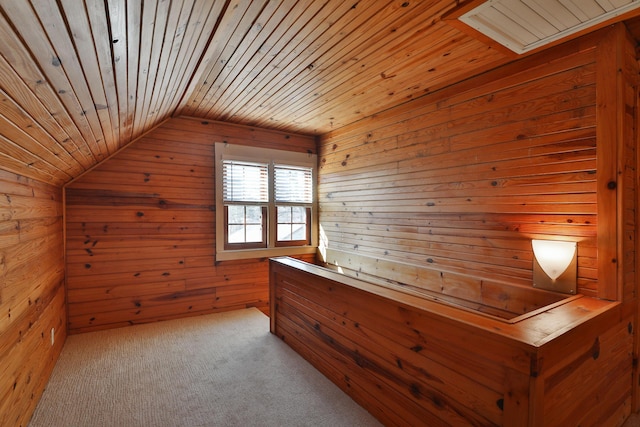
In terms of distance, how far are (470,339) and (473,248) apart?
4.36ft

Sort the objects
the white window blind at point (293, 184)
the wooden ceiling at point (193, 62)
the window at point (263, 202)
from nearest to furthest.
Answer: the wooden ceiling at point (193, 62), the window at point (263, 202), the white window blind at point (293, 184)

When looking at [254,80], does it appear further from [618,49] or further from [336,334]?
[618,49]

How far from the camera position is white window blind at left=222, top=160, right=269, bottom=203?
13.2 ft

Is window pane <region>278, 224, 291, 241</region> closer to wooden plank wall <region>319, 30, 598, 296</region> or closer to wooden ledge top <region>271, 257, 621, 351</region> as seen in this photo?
wooden plank wall <region>319, 30, 598, 296</region>

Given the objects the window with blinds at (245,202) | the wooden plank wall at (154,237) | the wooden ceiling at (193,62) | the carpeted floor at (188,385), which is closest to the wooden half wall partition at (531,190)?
the carpeted floor at (188,385)

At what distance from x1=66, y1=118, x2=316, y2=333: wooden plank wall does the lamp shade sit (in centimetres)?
307

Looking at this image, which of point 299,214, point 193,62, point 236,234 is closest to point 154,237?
point 236,234

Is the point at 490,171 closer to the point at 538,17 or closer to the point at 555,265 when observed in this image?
the point at 555,265

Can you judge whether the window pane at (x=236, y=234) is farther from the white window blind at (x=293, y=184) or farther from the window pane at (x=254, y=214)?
the white window blind at (x=293, y=184)

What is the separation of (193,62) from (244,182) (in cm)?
218

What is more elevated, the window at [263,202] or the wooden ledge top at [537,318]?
the window at [263,202]

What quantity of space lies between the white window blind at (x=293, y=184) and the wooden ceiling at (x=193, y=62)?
1134mm

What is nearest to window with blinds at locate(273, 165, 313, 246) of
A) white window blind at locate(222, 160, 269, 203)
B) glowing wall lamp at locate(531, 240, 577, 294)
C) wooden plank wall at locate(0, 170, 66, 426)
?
white window blind at locate(222, 160, 269, 203)

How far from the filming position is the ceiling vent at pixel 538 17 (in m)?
1.52
